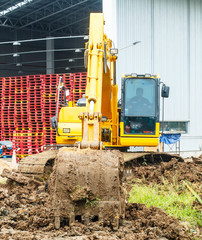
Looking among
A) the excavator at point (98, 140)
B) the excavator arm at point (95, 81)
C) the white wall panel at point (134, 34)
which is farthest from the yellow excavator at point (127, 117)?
the white wall panel at point (134, 34)

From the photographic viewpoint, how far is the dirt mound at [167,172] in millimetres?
8813

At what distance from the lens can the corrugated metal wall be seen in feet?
57.6

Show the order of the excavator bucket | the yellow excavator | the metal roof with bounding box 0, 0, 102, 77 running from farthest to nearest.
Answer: the metal roof with bounding box 0, 0, 102, 77, the yellow excavator, the excavator bucket

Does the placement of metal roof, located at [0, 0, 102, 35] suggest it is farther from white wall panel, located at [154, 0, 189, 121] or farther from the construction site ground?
the construction site ground

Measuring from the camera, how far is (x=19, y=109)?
18.4 m

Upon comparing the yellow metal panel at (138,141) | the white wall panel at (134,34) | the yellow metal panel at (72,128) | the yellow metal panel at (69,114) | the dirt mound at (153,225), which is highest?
the white wall panel at (134,34)

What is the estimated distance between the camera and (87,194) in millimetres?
4953

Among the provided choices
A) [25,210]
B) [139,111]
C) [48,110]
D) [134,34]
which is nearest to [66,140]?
[139,111]

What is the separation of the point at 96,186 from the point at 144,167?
4930mm

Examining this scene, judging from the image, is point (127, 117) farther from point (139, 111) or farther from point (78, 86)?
point (78, 86)

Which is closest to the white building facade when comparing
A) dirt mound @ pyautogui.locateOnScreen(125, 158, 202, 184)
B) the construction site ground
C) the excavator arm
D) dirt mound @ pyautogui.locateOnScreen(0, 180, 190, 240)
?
dirt mound @ pyautogui.locateOnScreen(125, 158, 202, 184)

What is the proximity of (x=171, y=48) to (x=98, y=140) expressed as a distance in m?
13.8

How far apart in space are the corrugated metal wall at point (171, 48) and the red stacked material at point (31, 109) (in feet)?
9.10

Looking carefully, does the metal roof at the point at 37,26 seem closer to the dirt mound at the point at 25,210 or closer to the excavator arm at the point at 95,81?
the excavator arm at the point at 95,81
